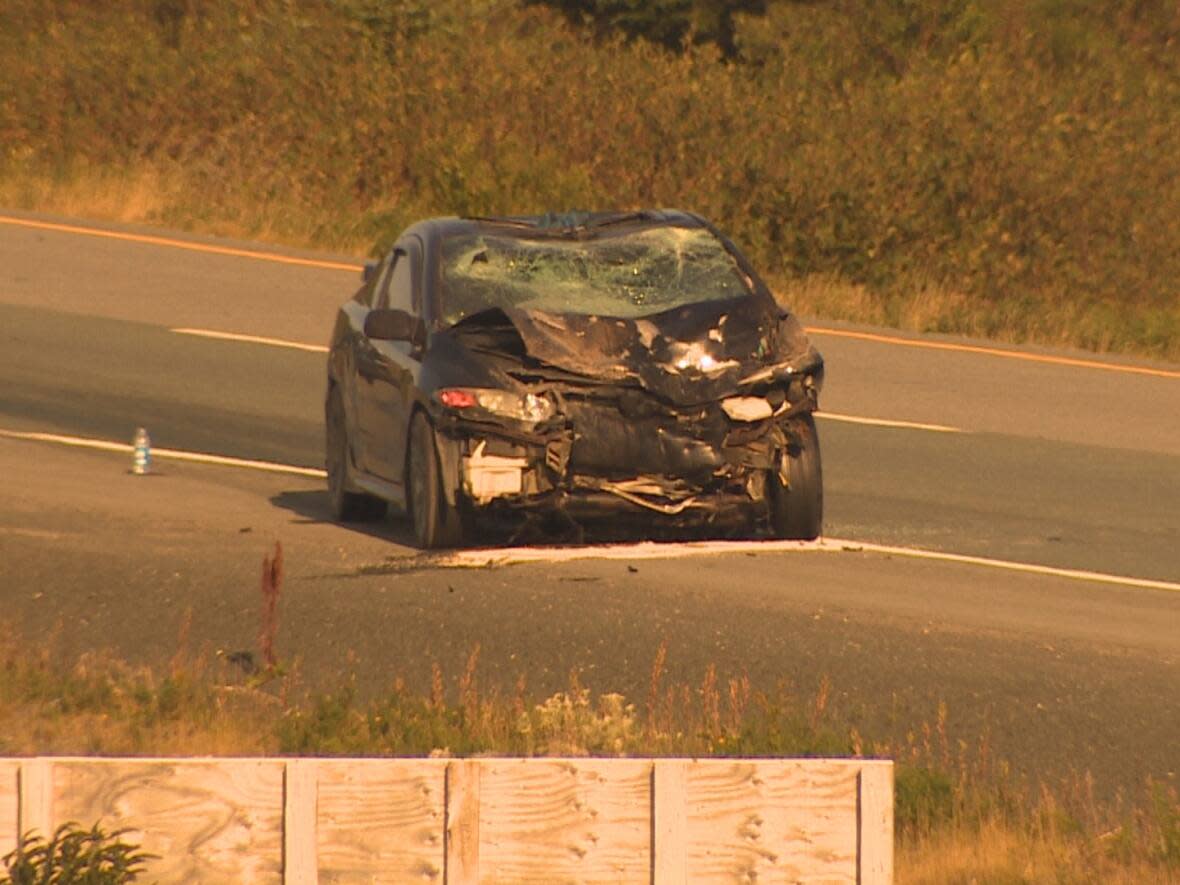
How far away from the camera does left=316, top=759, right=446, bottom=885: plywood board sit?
24.3 feet

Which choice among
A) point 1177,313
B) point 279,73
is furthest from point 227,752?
point 279,73

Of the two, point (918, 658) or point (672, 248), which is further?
point (672, 248)

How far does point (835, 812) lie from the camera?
7.54 meters

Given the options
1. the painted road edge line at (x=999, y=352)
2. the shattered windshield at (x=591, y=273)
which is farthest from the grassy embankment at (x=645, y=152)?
the shattered windshield at (x=591, y=273)

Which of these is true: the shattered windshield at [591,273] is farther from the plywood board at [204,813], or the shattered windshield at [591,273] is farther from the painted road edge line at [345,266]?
the painted road edge line at [345,266]

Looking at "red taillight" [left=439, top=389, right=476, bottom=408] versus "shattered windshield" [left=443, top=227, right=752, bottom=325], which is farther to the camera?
"shattered windshield" [left=443, top=227, right=752, bottom=325]

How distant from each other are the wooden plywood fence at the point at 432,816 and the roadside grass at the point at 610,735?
4.40 ft

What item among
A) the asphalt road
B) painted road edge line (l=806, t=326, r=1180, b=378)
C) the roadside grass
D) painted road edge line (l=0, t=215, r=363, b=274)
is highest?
painted road edge line (l=0, t=215, r=363, b=274)

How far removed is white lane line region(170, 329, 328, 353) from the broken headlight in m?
9.39

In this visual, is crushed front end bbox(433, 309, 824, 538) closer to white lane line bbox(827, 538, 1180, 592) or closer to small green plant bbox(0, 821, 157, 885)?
white lane line bbox(827, 538, 1180, 592)

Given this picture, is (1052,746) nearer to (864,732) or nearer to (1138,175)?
(864,732)

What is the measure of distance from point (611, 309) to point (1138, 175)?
665 inches

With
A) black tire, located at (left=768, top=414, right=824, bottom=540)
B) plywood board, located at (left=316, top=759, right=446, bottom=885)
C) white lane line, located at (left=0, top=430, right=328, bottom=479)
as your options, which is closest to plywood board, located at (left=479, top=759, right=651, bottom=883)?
plywood board, located at (left=316, top=759, right=446, bottom=885)

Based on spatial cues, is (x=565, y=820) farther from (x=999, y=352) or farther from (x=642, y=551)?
(x=999, y=352)
